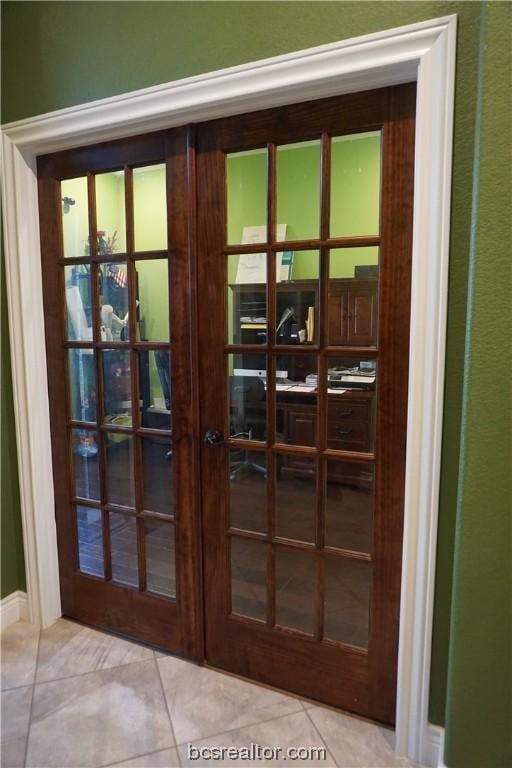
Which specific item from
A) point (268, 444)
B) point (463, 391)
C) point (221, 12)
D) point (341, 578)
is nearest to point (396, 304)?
point (463, 391)

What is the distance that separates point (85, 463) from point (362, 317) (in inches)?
53.6

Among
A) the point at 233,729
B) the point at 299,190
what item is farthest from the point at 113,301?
the point at 233,729

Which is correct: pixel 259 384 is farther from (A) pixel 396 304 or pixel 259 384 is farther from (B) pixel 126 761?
(B) pixel 126 761

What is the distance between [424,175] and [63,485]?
1857 mm

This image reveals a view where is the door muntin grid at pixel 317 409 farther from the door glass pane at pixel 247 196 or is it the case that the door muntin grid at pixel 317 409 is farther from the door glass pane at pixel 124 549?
the door glass pane at pixel 124 549

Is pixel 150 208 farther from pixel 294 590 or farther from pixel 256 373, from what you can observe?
pixel 294 590

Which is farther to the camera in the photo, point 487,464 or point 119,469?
point 119,469

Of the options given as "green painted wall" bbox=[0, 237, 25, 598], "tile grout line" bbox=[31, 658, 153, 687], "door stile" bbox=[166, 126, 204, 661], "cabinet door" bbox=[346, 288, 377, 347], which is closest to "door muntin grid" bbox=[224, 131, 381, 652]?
"cabinet door" bbox=[346, 288, 377, 347]

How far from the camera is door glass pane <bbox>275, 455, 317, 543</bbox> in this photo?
1601 mm

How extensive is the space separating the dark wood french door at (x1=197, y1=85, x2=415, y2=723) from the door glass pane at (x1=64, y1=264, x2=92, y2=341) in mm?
562

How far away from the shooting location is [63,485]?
2.05 m

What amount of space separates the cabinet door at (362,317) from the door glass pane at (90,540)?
134 centimetres

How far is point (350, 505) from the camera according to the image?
154cm

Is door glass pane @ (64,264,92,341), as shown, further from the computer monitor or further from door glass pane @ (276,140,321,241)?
door glass pane @ (276,140,321,241)
